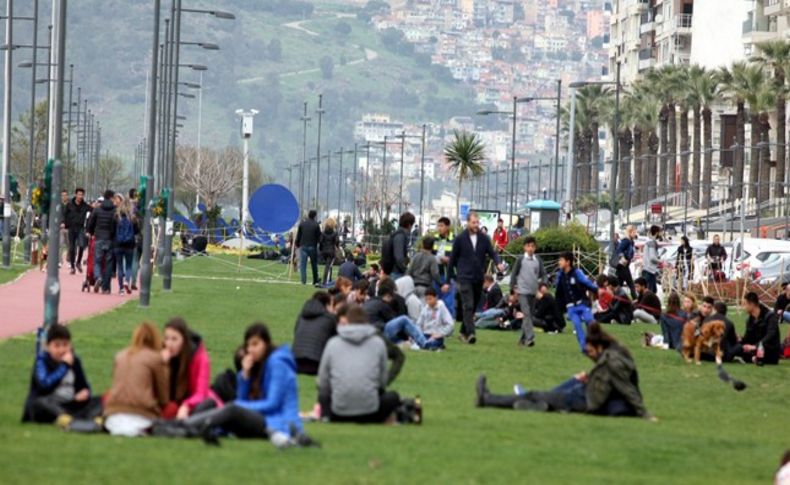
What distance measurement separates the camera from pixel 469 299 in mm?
32750

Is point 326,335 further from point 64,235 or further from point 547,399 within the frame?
point 64,235

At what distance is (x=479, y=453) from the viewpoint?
17406 millimetres

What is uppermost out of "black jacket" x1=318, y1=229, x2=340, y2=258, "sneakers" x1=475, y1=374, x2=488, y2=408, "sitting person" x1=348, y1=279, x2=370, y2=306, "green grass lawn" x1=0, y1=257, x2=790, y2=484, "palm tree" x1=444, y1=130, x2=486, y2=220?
"palm tree" x1=444, y1=130, x2=486, y2=220

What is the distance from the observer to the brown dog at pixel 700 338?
3183cm

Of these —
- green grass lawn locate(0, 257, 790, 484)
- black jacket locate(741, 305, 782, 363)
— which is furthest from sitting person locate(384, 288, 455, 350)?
black jacket locate(741, 305, 782, 363)

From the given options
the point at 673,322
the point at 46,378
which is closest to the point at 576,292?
the point at 673,322

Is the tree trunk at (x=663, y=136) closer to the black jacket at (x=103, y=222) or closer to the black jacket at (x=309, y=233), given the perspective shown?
the black jacket at (x=309, y=233)

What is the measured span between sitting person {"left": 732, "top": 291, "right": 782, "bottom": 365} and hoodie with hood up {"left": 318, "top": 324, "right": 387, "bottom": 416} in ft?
46.6

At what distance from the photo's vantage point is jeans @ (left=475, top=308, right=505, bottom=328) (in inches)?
1522

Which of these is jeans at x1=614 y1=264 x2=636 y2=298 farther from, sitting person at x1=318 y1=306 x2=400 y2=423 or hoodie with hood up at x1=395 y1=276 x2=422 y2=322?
sitting person at x1=318 y1=306 x2=400 y2=423

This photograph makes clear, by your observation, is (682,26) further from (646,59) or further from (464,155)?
(464,155)

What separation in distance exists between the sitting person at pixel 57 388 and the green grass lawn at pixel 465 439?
0.94ft

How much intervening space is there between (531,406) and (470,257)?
1079 centimetres

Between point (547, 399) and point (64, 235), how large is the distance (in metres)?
32.6
